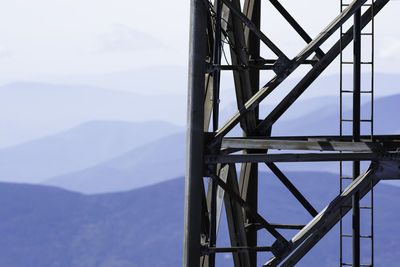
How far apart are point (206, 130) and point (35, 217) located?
17379cm

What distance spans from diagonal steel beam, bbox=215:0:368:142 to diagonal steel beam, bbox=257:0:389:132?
0.99 m

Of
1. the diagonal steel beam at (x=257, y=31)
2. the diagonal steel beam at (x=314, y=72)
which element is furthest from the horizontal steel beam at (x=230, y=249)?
the diagonal steel beam at (x=257, y=31)

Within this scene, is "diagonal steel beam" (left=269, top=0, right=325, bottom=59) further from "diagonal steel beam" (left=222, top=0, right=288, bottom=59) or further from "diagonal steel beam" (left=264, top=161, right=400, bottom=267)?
"diagonal steel beam" (left=264, top=161, right=400, bottom=267)

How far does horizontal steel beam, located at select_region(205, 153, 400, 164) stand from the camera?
1341 centimetres

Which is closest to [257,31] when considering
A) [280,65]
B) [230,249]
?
[280,65]

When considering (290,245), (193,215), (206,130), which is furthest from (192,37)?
(290,245)

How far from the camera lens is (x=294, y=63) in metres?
13.8

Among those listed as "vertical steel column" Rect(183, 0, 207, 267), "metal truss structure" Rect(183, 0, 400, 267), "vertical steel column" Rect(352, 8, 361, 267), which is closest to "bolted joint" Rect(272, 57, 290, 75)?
"metal truss structure" Rect(183, 0, 400, 267)

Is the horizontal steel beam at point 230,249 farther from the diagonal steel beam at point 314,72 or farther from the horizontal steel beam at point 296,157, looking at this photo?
the diagonal steel beam at point 314,72

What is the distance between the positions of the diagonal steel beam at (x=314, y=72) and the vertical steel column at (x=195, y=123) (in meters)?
1.84

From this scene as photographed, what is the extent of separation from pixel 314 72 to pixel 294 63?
135cm

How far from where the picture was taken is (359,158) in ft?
44.7

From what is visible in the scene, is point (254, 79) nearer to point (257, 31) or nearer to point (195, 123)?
point (257, 31)

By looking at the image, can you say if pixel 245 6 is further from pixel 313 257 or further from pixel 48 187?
pixel 48 187
